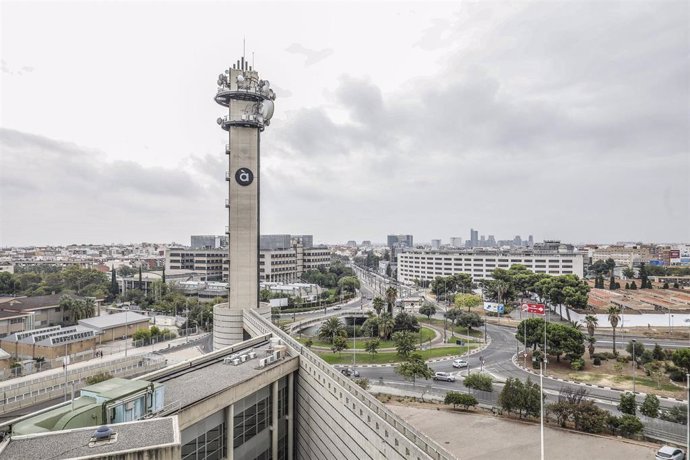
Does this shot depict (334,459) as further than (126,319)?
No

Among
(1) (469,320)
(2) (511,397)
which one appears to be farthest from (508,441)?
(1) (469,320)

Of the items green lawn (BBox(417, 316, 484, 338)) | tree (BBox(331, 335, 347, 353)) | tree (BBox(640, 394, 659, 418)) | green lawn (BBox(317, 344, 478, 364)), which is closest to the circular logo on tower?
tree (BBox(331, 335, 347, 353))

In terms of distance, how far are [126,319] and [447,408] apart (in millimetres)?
65229

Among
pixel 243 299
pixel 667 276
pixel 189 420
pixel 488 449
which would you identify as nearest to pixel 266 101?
pixel 243 299

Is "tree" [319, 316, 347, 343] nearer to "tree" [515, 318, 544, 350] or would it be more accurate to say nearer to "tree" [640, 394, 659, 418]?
"tree" [515, 318, 544, 350]

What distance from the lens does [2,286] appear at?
4904 inches

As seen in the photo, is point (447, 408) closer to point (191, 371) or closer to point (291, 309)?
point (191, 371)

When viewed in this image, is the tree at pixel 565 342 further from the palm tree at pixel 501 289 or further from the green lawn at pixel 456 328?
the palm tree at pixel 501 289

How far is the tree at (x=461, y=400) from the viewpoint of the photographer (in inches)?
1727

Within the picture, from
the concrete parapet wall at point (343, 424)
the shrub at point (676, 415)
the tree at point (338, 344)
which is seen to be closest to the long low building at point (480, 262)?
the tree at point (338, 344)

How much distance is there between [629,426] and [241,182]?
48572mm

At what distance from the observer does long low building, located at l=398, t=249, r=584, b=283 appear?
481ft

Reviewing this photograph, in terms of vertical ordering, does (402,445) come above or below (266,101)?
below

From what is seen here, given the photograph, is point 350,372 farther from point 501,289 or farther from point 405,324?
point 501,289
